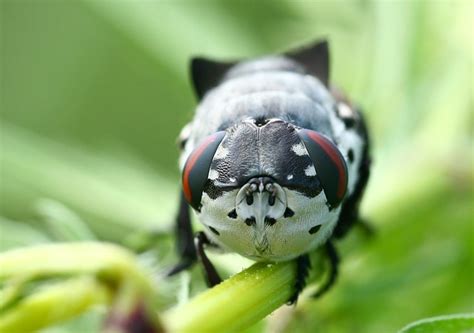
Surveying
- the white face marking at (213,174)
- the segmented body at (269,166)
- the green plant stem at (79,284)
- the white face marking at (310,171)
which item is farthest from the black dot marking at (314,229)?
the green plant stem at (79,284)

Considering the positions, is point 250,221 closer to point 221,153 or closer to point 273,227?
point 273,227

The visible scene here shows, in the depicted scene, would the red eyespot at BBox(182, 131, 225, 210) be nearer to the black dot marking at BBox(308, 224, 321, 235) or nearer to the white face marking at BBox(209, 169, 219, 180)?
the white face marking at BBox(209, 169, 219, 180)

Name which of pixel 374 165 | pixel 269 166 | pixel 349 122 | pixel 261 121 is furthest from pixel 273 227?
pixel 374 165

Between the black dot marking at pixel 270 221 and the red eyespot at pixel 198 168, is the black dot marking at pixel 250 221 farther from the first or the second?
the red eyespot at pixel 198 168

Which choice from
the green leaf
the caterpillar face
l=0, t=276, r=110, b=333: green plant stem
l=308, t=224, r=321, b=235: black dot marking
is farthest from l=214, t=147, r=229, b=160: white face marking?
l=0, t=276, r=110, b=333: green plant stem

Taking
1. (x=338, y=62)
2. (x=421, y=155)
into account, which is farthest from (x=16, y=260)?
(x=338, y=62)

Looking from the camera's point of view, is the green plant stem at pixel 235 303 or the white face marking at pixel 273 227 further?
A: the white face marking at pixel 273 227
